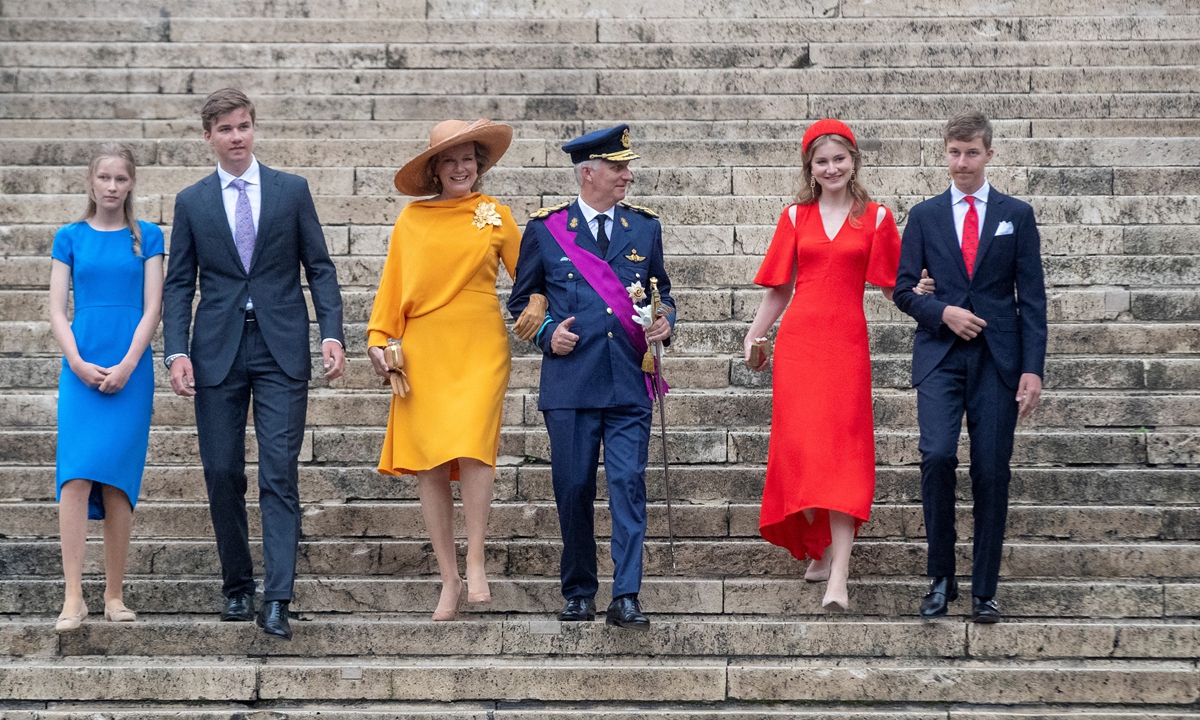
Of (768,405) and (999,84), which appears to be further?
(999,84)

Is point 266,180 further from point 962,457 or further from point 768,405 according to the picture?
point 962,457

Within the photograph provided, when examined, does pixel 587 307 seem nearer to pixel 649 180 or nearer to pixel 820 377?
pixel 820 377

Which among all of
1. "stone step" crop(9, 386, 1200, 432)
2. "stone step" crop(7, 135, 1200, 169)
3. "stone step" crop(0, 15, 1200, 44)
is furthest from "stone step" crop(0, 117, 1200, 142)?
"stone step" crop(9, 386, 1200, 432)

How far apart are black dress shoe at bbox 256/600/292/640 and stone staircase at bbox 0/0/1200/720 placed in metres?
0.10

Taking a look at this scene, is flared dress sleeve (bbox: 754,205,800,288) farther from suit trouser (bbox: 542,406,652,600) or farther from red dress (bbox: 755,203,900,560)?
suit trouser (bbox: 542,406,652,600)

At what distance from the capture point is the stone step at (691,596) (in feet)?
18.3

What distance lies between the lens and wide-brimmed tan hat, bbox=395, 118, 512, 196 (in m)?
5.63

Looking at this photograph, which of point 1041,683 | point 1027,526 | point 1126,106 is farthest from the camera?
point 1126,106

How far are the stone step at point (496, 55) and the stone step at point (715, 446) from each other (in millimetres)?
4220

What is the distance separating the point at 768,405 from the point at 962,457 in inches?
38.8

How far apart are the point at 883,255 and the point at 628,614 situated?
190 cm

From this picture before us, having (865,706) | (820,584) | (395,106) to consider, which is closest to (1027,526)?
(820,584)

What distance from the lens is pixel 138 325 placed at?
18.5 feet

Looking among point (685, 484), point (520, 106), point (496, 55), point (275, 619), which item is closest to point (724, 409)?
point (685, 484)
